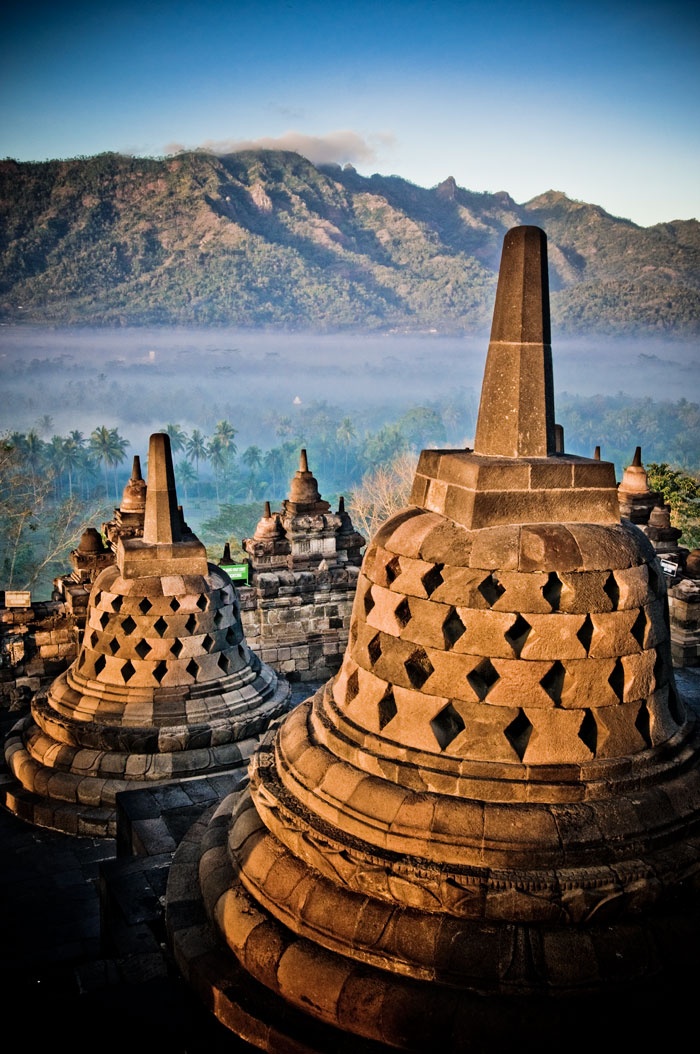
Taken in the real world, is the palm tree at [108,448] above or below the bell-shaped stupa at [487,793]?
below

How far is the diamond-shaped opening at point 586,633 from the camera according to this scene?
12.0ft

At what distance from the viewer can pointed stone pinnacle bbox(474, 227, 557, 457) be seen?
3955 millimetres

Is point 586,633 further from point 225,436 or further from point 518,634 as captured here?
point 225,436

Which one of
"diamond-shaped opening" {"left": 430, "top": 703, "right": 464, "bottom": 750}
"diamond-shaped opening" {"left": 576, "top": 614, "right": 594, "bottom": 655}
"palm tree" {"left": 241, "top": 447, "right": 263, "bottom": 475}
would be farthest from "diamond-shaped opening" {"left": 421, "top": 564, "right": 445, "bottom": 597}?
"palm tree" {"left": 241, "top": 447, "right": 263, "bottom": 475}

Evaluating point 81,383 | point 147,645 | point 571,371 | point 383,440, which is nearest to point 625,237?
point 571,371

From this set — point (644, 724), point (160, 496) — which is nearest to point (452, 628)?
point (644, 724)

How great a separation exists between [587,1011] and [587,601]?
1632 mm

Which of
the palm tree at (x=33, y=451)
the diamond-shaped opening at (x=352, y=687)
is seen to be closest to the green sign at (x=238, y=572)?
the diamond-shaped opening at (x=352, y=687)

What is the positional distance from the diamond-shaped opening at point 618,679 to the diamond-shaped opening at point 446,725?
71 cm

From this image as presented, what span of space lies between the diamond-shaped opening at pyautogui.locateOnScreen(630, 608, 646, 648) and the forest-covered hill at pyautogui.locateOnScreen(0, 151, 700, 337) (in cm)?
8748

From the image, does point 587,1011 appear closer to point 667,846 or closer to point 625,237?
point 667,846

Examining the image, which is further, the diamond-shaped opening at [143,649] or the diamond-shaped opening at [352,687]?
the diamond-shaped opening at [143,649]

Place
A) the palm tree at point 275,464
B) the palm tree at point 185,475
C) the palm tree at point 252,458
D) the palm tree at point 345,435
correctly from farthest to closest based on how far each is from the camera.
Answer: the palm tree at point 345,435 < the palm tree at point 275,464 < the palm tree at point 252,458 < the palm tree at point 185,475

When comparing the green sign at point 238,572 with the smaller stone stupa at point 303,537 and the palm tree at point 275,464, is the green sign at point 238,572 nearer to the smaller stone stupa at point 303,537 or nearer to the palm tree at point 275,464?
the smaller stone stupa at point 303,537
